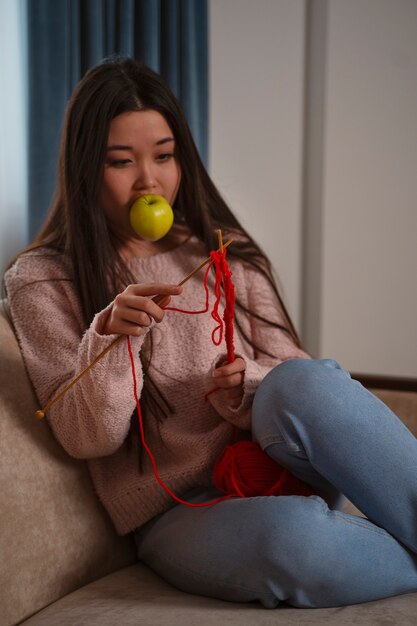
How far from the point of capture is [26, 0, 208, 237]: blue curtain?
209 centimetres

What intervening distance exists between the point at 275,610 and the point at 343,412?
267mm

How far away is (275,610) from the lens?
103 centimetres

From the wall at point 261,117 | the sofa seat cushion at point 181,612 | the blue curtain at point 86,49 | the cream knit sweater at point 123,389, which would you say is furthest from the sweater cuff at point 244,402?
the wall at point 261,117

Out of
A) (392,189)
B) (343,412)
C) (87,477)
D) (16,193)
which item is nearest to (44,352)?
(87,477)

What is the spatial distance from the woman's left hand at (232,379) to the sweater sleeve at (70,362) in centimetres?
13

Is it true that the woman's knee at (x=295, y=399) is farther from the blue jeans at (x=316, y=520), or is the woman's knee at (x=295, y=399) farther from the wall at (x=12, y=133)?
the wall at (x=12, y=133)

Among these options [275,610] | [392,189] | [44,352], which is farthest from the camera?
[392,189]

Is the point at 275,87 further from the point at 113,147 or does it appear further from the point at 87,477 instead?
the point at 87,477

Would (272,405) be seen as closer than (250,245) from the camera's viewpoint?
Yes

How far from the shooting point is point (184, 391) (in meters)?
1.34

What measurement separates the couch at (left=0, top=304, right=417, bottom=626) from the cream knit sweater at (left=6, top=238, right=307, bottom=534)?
1.3 inches

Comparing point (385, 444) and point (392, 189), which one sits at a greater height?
point (392, 189)

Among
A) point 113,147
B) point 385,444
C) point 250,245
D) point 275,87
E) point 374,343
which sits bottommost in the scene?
point 374,343

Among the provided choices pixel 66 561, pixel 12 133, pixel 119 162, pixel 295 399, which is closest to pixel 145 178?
pixel 119 162
